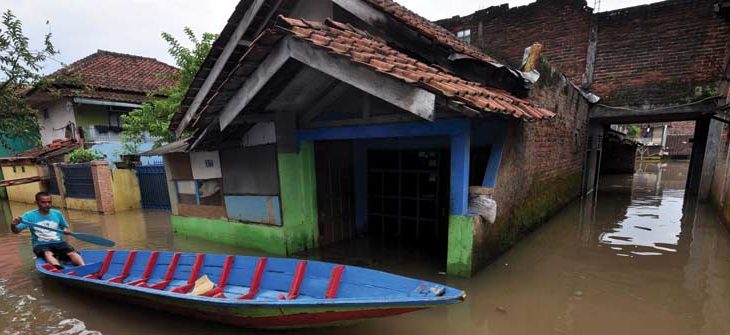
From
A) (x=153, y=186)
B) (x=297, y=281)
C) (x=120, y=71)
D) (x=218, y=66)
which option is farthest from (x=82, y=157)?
(x=297, y=281)

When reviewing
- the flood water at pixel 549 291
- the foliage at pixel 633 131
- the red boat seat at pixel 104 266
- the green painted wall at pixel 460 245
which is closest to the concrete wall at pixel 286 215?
the flood water at pixel 549 291

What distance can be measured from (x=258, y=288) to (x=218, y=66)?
2973 millimetres

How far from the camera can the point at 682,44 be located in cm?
938

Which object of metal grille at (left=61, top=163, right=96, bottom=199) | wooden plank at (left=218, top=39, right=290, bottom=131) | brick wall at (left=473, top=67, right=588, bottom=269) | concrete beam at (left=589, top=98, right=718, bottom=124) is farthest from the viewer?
metal grille at (left=61, top=163, right=96, bottom=199)

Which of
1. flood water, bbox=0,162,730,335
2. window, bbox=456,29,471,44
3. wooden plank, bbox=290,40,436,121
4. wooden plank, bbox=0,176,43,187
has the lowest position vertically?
flood water, bbox=0,162,730,335

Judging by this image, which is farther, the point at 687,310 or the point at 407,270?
the point at 407,270

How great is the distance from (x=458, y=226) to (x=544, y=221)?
4461 mm

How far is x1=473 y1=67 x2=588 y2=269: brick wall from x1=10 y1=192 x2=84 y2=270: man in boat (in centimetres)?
628

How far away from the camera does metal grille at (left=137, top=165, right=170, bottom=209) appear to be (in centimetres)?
1120

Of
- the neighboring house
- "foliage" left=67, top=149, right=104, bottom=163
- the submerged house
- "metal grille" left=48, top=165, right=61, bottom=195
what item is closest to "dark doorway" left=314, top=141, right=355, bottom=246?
the submerged house

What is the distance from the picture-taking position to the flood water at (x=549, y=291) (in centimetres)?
365

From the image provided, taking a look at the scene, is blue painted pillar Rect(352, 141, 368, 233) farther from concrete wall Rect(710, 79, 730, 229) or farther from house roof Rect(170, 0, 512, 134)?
concrete wall Rect(710, 79, 730, 229)

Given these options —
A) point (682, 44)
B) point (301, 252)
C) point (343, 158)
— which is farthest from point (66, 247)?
point (682, 44)

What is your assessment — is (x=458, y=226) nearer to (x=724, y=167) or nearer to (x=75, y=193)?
(x=724, y=167)
